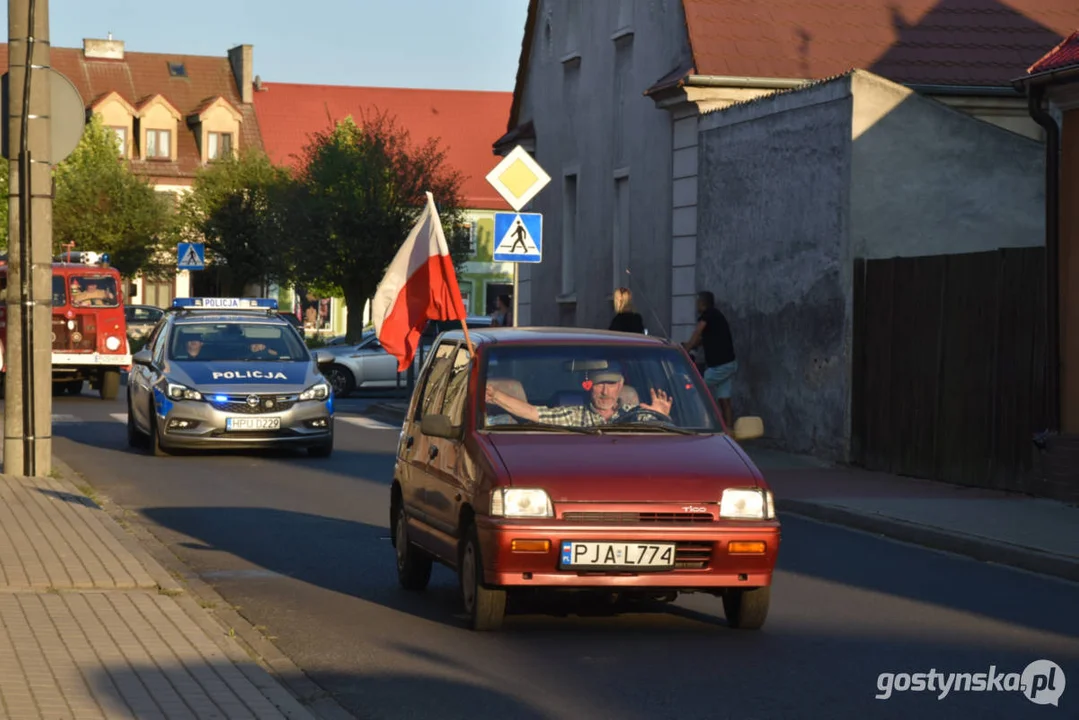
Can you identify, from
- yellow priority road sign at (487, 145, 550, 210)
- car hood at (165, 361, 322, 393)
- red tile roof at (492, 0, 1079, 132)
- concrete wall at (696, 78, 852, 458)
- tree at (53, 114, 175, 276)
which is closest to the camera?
yellow priority road sign at (487, 145, 550, 210)

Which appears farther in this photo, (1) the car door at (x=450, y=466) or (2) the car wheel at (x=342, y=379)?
(2) the car wheel at (x=342, y=379)

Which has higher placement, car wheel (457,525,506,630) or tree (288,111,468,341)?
tree (288,111,468,341)

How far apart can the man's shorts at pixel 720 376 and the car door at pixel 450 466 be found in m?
10.9

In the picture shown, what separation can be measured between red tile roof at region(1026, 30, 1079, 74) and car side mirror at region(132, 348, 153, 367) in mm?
10390

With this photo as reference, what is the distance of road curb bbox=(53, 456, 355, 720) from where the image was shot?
752cm

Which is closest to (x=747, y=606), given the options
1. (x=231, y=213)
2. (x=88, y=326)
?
(x=88, y=326)

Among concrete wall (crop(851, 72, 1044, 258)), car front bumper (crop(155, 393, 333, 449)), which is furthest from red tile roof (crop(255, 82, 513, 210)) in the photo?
concrete wall (crop(851, 72, 1044, 258))

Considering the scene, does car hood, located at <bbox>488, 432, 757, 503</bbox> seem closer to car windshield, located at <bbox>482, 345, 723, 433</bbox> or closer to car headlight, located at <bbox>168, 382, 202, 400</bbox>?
car windshield, located at <bbox>482, 345, 723, 433</bbox>

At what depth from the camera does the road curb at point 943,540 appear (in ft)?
39.4

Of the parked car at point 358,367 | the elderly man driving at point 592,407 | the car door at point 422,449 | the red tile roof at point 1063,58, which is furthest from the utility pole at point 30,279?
the parked car at point 358,367

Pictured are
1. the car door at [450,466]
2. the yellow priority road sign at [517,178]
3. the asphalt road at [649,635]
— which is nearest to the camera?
the asphalt road at [649,635]

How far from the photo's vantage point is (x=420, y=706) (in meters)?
→ 7.54

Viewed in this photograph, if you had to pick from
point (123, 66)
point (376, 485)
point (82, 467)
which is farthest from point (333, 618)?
point (123, 66)

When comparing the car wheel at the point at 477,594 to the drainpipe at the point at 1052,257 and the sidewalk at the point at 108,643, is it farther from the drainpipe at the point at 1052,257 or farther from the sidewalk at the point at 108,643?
the drainpipe at the point at 1052,257
